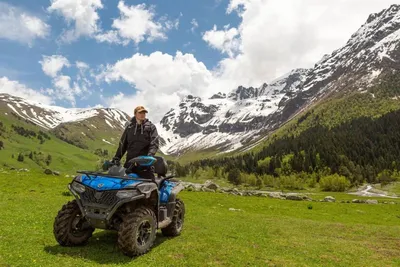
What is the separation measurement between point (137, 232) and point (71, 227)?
2.55 metres

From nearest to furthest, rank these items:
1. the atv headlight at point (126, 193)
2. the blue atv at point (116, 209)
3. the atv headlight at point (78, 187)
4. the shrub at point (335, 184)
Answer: the blue atv at point (116, 209) < the atv headlight at point (126, 193) < the atv headlight at point (78, 187) < the shrub at point (335, 184)

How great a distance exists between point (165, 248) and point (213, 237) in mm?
3509

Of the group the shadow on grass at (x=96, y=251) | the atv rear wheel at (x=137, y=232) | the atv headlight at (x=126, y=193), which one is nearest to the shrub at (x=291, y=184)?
the shadow on grass at (x=96, y=251)

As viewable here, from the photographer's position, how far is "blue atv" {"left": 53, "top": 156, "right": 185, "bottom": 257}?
1101 cm

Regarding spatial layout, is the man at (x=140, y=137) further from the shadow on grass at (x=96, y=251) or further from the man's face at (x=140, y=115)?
the shadow on grass at (x=96, y=251)

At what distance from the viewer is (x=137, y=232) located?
36.4 feet

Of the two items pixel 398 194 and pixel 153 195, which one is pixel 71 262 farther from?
pixel 398 194

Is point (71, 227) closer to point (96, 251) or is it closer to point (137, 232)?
point (96, 251)

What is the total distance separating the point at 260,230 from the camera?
65.7ft

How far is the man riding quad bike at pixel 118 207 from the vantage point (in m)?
11.0

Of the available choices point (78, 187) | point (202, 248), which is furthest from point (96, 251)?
point (202, 248)

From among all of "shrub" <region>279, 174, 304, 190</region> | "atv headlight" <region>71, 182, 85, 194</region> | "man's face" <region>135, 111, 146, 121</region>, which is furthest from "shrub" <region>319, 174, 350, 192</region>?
"atv headlight" <region>71, 182, 85, 194</region>

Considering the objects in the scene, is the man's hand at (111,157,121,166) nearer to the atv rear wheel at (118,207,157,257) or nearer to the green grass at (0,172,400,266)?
the atv rear wheel at (118,207,157,257)

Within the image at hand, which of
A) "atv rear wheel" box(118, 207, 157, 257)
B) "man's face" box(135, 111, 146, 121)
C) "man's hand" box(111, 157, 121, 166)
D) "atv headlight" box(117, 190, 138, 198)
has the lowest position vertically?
"atv rear wheel" box(118, 207, 157, 257)
